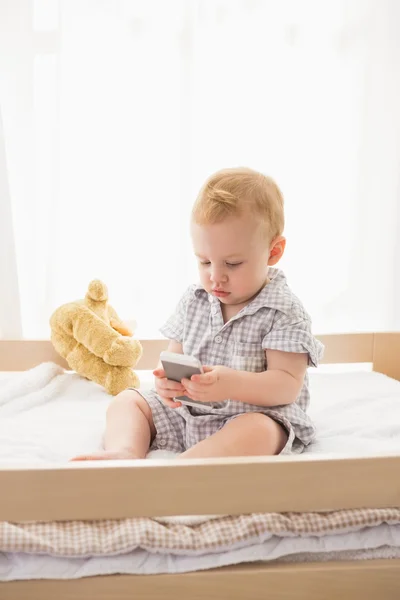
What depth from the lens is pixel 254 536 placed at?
93cm

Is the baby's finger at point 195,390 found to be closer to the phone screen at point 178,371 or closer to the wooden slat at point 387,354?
the phone screen at point 178,371

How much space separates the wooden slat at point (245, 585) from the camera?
2.97 ft

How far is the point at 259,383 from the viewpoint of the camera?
1.14m

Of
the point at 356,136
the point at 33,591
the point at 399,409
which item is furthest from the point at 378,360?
the point at 33,591

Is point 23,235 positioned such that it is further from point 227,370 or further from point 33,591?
point 33,591

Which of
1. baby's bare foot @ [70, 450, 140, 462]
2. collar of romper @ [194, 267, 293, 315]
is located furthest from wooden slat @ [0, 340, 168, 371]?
baby's bare foot @ [70, 450, 140, 462]

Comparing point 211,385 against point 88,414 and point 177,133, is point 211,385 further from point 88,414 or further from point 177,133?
point 177,133

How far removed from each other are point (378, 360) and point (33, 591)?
117 cm

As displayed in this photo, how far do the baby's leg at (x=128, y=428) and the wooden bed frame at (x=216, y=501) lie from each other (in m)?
0.20

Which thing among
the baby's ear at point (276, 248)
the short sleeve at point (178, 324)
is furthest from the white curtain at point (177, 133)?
the baby's ear at point (276, 248)

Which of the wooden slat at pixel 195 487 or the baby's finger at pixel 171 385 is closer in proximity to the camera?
the wooden slat at pixel 195 487

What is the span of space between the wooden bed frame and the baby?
7.1 inches

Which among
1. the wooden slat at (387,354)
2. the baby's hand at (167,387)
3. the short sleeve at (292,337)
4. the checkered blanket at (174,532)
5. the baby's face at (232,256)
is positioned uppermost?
the baby's face at (232,256)

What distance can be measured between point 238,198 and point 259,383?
0.30 meters
